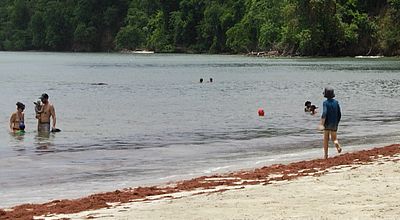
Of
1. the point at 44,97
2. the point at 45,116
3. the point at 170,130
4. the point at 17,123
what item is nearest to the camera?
the point at 44,97

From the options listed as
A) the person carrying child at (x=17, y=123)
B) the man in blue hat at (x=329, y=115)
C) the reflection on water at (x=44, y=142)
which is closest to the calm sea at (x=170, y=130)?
the reflection on water at (x=44, y=142)

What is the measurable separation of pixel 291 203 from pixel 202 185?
3.43 m

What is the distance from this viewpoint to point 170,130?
107 feet

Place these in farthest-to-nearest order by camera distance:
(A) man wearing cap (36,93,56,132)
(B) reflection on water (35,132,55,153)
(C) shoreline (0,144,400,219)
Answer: (A) man wearing cap (36,93,56,132) < (B) reflection on water (35,132,55,153) < (C) shoreline (0,144,400,219)

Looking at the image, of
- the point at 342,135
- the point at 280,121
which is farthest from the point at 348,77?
the point at 342,135

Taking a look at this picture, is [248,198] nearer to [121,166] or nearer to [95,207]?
[95,207]

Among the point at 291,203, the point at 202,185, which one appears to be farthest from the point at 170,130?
the point at 291,203

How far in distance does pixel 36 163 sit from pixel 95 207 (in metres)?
9.05

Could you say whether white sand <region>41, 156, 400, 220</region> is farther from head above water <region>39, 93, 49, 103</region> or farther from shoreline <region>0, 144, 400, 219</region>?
head above water <region>39, 93, 49, 103</region>

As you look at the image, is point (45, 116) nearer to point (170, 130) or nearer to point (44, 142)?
point (44, 142)

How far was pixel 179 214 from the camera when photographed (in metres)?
12.4

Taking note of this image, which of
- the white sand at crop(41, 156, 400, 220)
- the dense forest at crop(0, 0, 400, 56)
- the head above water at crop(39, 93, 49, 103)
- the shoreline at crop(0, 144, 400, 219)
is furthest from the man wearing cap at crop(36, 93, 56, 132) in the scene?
the dense forest at crop(0, 0, 400, 56)

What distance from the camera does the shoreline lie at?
13.6 m

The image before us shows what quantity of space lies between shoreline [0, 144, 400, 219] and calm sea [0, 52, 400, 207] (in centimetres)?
131
